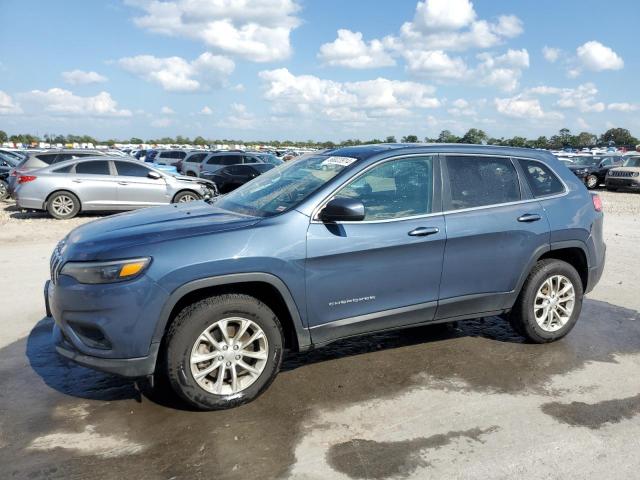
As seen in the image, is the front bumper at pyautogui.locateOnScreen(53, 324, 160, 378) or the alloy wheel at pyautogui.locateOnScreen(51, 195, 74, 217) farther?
the alloy wheel at pyautogui.locateOnScreen(51, 195, 74, 217)

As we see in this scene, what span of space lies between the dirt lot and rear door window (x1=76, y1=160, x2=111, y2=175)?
343 inches

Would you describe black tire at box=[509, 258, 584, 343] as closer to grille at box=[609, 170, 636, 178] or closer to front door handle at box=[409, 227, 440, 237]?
front door handle at box=[409, 227, 440, 237]

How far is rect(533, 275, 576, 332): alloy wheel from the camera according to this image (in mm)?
4883

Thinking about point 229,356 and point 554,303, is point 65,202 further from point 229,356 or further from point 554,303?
point 554,303

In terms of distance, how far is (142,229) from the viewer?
3705mm

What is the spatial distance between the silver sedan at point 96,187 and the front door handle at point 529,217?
1064 centimetres

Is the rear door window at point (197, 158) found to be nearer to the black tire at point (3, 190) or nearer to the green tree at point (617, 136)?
the black tire at point (3, 190)

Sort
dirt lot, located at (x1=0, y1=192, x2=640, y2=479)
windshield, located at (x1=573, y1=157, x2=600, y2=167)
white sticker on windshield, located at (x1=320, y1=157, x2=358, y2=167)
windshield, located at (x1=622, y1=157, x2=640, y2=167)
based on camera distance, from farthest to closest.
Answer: windshield, located at (x1=573, y1=157, x2=600, y2=167) → windshield, located at (x1=622, y1=157, x2=640, y2=167) → white sticker on windshield, located at (x1=320, y1=157, x2=358, y2=167) → dirt lot, located at (x1=0, y1=192, x2=640, y2=479)

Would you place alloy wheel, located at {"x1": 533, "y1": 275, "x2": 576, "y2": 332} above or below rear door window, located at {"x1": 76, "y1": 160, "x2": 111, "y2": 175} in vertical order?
below

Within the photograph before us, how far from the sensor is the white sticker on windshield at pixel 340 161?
14.0 ft

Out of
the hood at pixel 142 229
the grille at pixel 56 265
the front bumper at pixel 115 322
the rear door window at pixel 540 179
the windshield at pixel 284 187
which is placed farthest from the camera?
the rear door window at pixel 540 179

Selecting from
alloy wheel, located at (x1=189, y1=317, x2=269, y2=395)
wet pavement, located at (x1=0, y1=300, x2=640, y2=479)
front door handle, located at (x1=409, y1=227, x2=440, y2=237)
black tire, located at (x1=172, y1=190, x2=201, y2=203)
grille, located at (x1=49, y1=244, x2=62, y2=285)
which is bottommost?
wet pavement, located at (x1=0, y1=300, x2=640, y2=479)

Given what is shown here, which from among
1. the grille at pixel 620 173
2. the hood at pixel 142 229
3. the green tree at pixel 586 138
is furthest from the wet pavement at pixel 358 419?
the green tree at pixel 586 138

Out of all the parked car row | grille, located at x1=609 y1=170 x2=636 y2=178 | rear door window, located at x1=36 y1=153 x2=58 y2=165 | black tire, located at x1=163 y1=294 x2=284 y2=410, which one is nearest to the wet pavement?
black tire, located at x1=163 y1=294 x2=284 y2=410
